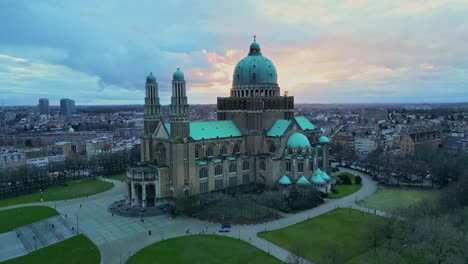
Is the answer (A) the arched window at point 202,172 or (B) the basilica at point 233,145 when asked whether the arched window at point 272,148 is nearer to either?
(B) the basilica at point 233,145

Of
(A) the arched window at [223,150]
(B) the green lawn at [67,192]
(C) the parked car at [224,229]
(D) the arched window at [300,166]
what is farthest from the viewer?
(A) the arched window at [223,150]

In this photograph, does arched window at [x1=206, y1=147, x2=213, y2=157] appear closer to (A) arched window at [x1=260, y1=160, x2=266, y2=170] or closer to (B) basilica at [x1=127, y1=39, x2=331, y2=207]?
(B) basilica at [x1=127, y1=39, x2=331, y2=207]

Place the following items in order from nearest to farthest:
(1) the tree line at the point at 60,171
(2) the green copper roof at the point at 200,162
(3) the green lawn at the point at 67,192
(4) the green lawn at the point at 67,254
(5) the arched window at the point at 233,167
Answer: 1. (4) the green lawn at the point at 67,254
2. (2) the green copper roof at the point at 200,162
3. (3) the green lawn at the point at 67,192
4. (5) the arched window at the point at 233,167
5. (1) the tree line at the point at 60,171

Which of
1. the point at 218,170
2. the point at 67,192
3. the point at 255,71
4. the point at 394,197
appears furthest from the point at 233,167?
the point at 67,192

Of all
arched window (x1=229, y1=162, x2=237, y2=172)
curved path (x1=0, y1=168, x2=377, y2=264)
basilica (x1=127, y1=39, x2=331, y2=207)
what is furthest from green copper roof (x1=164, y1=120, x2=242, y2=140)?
A: curved path (x1=0, y1=168, x2=377, y2=264)

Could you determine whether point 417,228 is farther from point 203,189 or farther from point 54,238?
point 54,238

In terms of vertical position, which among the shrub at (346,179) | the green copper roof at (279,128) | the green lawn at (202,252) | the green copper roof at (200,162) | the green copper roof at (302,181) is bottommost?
the green lawn at (202,252)

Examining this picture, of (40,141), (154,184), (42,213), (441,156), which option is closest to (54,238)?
(42,213)

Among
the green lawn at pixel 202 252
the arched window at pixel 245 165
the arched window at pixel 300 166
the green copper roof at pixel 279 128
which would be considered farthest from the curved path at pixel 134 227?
the arched window at pixel 245 165
